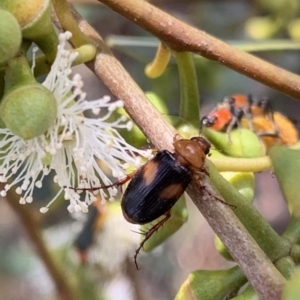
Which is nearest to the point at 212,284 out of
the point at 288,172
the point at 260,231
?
the point at 260,231

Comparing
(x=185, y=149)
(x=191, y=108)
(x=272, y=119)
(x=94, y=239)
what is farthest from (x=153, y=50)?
(x=185, y=149)

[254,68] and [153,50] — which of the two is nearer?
[254,68]

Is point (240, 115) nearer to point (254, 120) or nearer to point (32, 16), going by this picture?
point (254, 120)

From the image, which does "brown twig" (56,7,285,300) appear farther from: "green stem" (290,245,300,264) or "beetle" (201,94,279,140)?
"beetle" (201,94,279,140)

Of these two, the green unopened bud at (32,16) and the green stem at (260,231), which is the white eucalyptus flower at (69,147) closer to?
the green unopened bud at (32,16)

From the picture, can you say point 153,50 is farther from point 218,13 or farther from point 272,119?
point 218,13

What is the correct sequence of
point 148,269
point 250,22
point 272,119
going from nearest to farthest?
point 272,119
point 148,269
point 250,22
